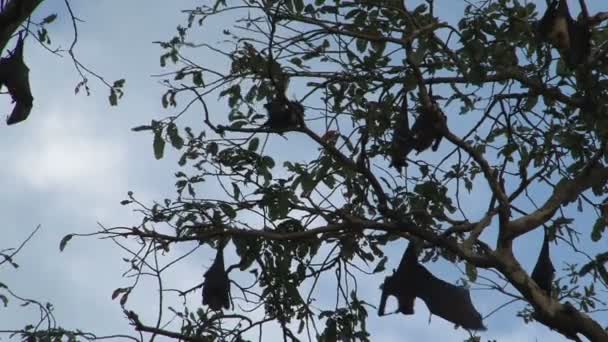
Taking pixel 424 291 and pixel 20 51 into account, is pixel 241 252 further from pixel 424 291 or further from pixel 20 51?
pixel 20 51

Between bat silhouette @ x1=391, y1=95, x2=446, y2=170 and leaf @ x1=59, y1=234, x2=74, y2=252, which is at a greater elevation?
bat silhouette @ x1=391, y1=95, x2=446, y2=170

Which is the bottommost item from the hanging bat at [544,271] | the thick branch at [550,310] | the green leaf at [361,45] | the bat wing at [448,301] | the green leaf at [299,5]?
the thick branch at [550,310]

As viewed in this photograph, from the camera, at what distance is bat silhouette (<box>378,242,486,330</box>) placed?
6223 millimetres

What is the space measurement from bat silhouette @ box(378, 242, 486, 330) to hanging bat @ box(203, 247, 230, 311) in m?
1.05

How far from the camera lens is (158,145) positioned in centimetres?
634

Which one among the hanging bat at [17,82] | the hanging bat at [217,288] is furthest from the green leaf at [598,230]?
the hanging bat at [17,82]

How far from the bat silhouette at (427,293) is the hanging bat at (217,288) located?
1.05 m

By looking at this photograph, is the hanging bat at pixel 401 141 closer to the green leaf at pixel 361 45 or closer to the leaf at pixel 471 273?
the green leaf at pixel 361 45

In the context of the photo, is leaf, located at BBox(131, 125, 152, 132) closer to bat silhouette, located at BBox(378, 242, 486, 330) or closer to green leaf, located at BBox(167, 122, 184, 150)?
green leaf, located at BBox(167, 122, 184, 150)

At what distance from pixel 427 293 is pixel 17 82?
9.48 feet

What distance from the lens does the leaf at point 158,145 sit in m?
6.30

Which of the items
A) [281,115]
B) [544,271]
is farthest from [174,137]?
[544,271]

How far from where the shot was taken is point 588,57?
6070 mm

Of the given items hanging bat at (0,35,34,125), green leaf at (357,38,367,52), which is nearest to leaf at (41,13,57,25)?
hanging bat at (0,35,34,125)
